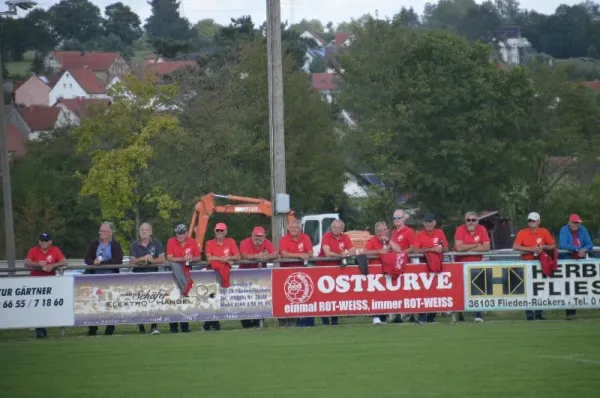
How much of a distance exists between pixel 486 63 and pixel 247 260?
5168 centimetres

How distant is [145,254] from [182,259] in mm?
774

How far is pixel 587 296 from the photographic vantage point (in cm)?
2194

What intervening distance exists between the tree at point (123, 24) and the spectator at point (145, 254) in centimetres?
16715

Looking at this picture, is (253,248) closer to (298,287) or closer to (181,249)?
(298,287)

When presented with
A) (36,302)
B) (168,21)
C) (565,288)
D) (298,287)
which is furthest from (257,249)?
(168,21)

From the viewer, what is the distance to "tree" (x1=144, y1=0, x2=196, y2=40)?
184 metres

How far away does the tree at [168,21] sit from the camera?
18445 cm

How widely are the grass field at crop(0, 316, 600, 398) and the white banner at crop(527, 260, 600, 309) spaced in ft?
2.86

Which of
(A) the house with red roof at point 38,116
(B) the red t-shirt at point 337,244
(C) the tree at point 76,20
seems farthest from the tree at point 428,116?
(C) the tree at point 76,20

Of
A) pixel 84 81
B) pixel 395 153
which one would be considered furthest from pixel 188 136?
pixel 84 81

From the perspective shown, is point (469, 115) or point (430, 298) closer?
point (430, 298)

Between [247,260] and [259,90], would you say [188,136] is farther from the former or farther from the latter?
[247,260]

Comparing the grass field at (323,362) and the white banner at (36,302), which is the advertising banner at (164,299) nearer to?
the white banner at (36,302)

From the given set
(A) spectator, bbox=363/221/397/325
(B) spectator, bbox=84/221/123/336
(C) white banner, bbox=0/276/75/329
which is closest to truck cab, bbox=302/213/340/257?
(A) spectator, bbox=363/221/397/325
